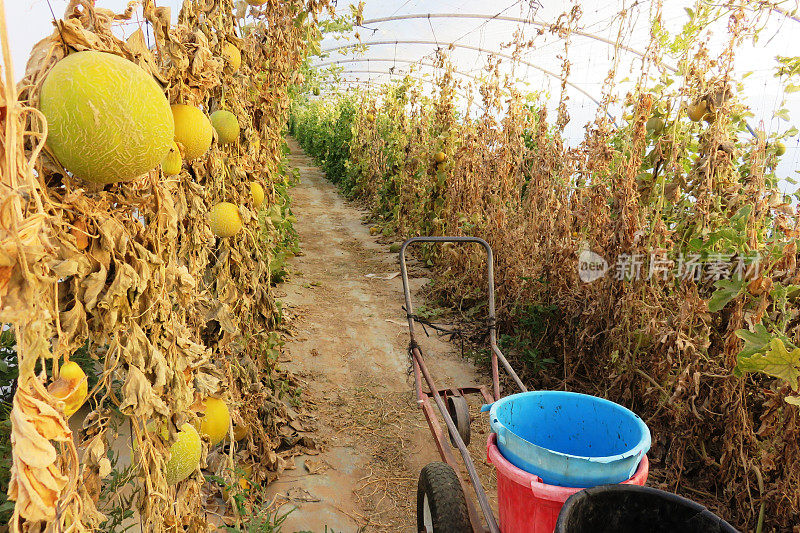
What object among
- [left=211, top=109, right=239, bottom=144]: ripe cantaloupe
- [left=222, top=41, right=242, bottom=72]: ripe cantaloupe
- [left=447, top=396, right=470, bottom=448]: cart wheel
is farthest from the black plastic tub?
[left=222, top=41, right=242, bottom=72]: ripe cantaloupe

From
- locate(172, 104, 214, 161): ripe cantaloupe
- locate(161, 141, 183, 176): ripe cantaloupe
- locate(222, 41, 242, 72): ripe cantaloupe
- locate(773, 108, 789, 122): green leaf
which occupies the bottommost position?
locate(161, 141, 183, 176): ripe cantaloupe

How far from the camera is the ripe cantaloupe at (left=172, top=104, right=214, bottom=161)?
1.41 metres

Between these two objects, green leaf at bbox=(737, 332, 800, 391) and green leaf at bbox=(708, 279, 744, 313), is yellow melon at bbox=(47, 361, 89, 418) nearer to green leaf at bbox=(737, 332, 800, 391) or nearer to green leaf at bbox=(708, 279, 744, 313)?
green leaf at bbox=(737, 332, 800, 391)

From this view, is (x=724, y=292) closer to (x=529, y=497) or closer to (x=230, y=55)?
(x=529, y=497)

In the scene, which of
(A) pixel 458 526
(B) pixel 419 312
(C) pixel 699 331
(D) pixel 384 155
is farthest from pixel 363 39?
(A) pixel 458 526

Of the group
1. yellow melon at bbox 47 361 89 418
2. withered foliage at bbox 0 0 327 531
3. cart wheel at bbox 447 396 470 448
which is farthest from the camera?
cart wheel at bbox 447 396 470 448

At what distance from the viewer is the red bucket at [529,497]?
1.51 metres

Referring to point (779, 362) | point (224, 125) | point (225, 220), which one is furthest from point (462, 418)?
point (224, 125)

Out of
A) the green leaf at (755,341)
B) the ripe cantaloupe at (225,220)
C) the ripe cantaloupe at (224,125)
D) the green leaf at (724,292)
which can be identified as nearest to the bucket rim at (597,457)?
the green leaf at (755,341)

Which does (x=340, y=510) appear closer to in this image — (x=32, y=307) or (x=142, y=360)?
(x=142, y=360)

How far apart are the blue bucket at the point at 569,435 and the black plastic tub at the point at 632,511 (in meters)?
0.11

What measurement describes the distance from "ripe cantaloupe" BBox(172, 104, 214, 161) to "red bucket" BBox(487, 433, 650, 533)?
1326 mm

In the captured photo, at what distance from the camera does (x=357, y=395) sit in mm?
3895

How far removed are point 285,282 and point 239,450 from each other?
10.8 ft
